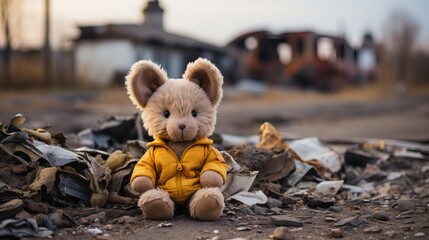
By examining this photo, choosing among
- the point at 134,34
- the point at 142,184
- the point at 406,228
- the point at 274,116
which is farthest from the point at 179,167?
the point at 134,34

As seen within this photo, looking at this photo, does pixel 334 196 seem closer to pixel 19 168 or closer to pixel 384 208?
pixel 384 208

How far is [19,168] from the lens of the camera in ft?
14.1

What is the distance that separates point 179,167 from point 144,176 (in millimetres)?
272

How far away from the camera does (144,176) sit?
403cm

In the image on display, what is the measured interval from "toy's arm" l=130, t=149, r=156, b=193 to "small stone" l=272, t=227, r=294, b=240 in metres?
0.97

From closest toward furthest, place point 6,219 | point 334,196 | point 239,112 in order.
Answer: point 6,219, point 334,196, point 239,112

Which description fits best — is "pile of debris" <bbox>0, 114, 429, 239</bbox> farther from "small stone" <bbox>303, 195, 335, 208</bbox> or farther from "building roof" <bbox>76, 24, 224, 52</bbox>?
"building roof" <bbox>76, 24, 224, 52</bbox>

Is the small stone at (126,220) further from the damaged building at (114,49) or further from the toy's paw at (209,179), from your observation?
the damaged building at (114,49)

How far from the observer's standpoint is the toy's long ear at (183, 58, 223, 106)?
4.29 m

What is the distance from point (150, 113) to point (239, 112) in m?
13.0

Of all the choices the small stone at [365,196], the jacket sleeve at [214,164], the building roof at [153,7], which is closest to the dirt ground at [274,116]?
the small stone at [365,196]

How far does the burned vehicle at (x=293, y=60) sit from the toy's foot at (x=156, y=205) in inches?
1167

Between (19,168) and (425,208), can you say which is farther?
(425,208)

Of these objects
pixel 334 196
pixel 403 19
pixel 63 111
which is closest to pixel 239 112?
pixel 63 111
